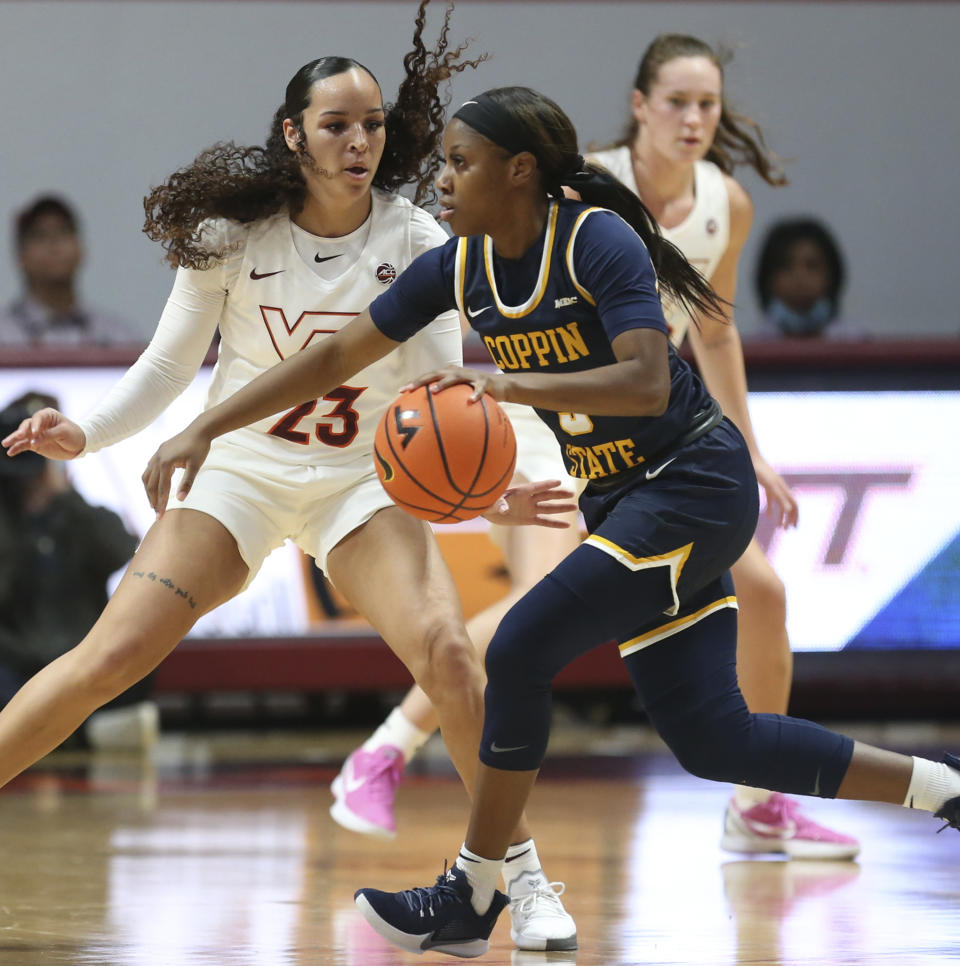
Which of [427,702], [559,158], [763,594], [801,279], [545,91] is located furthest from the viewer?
[545,91]

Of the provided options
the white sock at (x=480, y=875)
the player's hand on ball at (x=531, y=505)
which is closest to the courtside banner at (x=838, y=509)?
the player's hand on ball at (x=531, y=505)

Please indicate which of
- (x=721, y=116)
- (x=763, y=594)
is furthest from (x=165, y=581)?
(x=721, y=116)

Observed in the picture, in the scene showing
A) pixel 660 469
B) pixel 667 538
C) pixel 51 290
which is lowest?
pixel 667 538

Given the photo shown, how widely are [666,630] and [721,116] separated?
7.64 ft

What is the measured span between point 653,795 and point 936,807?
A: 275 cm

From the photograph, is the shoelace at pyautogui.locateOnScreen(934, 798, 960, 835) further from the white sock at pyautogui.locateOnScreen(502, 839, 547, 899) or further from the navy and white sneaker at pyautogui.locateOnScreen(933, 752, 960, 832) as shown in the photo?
the white sock at pyautogui.locateOnScreen(502, 839, 547, 899)

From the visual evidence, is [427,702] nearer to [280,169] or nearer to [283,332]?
[283,332]

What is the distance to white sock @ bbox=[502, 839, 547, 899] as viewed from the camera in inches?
134

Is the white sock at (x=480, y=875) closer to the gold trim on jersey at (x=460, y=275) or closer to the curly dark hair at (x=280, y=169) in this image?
the gold trim on jersey at (x=460, y=275)

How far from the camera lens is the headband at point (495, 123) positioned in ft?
10.2

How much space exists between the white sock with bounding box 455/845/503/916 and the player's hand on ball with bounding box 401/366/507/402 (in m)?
0.89

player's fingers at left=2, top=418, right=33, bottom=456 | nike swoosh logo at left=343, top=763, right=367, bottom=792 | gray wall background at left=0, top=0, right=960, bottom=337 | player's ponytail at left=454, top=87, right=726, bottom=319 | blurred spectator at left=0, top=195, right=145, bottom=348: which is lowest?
A: nike swoosh logo at left=343, top=763, right=367, bottom=792

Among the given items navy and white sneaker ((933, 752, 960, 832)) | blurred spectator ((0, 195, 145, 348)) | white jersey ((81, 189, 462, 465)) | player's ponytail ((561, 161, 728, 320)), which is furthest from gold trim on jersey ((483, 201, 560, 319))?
blurred spectator ((0, 195, 145, 348))

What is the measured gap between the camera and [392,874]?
421 cm
